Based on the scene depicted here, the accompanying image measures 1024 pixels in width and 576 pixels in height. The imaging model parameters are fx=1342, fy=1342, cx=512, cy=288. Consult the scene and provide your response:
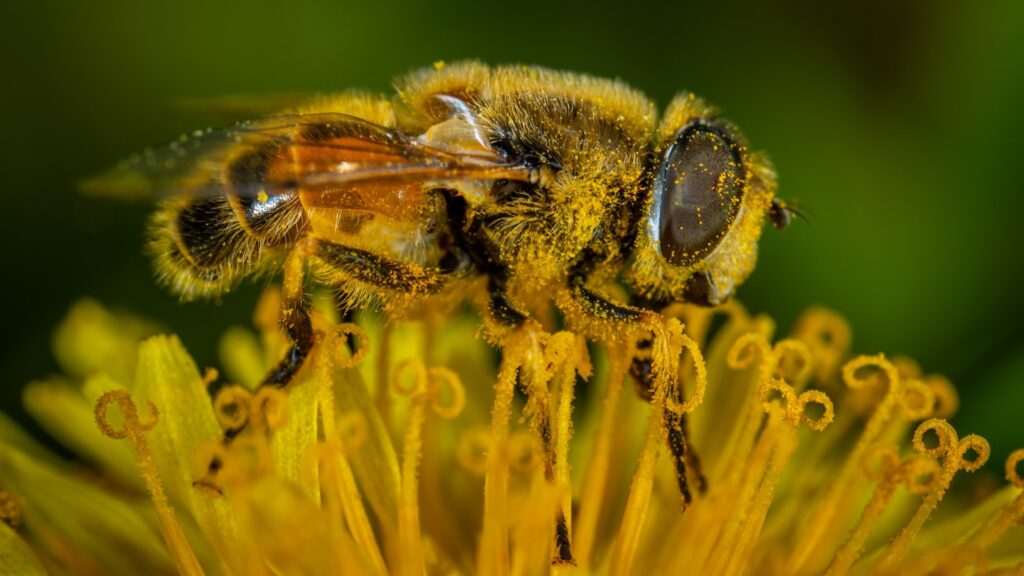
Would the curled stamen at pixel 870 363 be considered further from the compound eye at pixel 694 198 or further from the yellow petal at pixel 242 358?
the yellow petal at pixel 242 358

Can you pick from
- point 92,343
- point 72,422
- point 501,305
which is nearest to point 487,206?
point 501,305

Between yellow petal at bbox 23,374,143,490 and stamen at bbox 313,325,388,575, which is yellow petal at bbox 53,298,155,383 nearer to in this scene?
yellow petal at bbox 23,374,143,490

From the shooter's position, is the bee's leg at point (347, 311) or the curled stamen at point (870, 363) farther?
the curled stamen at point (870, 363)

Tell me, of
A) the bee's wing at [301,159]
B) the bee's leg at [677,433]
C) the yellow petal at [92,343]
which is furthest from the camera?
the yellow petal at [92,343]

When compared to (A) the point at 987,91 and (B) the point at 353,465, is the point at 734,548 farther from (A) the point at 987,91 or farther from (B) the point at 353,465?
(A) the point at 987,91

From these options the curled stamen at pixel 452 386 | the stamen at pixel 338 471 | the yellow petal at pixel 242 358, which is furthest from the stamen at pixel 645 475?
the yellow petal at pixel 242 358

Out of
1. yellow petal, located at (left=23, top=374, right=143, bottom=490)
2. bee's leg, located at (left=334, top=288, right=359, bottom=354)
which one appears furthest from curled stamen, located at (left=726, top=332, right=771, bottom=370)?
yellow petal, located at (left=23, top=374, right=143, bottom=490)
